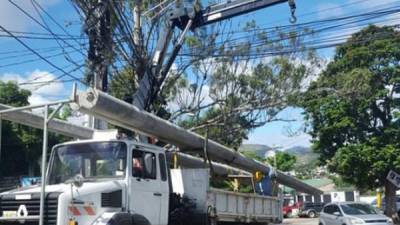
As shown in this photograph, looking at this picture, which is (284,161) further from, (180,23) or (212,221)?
(212,221)

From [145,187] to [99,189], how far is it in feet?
3.57

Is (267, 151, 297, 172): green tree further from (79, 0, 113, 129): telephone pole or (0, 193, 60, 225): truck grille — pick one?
(0, 193, 60, 225): truck grille

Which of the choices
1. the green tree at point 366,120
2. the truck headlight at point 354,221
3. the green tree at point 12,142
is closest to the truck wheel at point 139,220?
the truck headlight at point 354,221

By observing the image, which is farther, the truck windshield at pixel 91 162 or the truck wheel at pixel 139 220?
the truck windshield at pixel 91 162

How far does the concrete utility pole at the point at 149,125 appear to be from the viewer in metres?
9.78

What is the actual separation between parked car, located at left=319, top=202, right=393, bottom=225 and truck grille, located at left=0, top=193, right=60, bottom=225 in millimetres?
15206

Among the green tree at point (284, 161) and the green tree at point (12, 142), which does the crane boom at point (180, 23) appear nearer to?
the green tree at point (12, 142)

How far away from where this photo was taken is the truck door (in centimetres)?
1023

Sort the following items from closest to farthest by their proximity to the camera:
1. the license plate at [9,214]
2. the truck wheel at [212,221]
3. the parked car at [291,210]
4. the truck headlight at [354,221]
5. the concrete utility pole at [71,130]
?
the license plate at [9,214] → the concrete utility pole at [71,130] → the truck wheel at [212,221] → the truck headlight at [354,221] → the parked car at [291,210]

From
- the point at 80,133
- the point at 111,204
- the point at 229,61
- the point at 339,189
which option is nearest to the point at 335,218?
the point at 229,61

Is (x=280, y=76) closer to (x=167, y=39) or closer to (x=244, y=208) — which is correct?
(x=167, y=39)

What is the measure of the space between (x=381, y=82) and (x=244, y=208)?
750 inches

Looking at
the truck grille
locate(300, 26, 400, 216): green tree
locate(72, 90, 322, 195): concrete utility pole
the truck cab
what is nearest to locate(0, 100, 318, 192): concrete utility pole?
locate(72, 90, 322, 195): concrete utility pole

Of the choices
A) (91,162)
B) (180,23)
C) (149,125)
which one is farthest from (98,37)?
(91,162)
